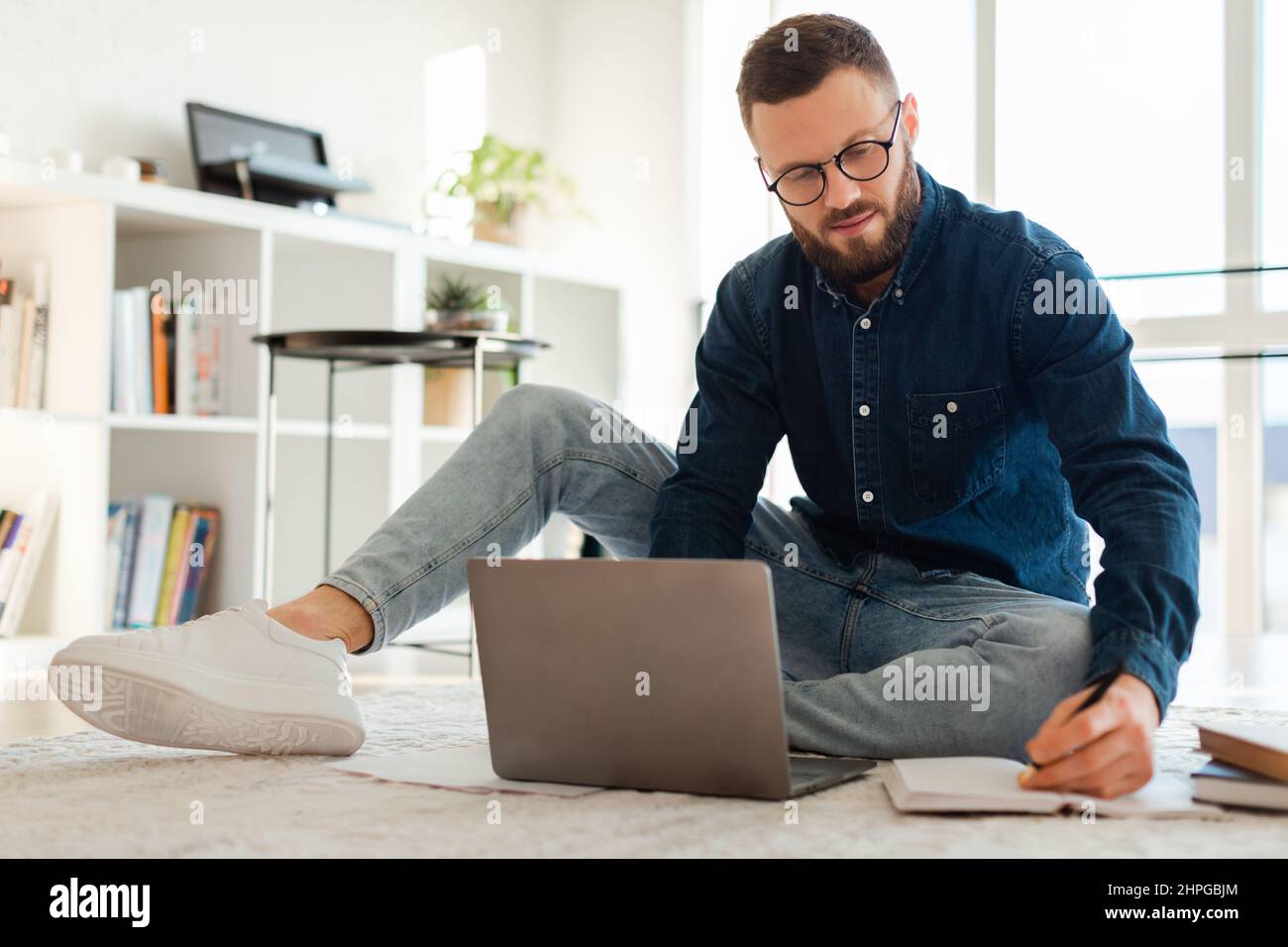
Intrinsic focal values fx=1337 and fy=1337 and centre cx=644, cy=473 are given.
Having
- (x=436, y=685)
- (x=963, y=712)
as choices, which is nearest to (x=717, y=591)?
(x=963, y=712)

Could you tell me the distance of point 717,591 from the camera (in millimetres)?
1002

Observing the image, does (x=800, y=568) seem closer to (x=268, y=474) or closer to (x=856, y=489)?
(x=856, y=489)

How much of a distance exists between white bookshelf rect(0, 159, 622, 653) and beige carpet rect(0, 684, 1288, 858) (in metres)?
1.50

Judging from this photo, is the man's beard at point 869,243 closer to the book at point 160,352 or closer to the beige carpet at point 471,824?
the beige carpet at point 471,824

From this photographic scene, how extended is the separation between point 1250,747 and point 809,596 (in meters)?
0.50

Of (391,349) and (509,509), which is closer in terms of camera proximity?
(509,509)

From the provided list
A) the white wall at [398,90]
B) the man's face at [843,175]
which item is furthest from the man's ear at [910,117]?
the white wall at [398,90]

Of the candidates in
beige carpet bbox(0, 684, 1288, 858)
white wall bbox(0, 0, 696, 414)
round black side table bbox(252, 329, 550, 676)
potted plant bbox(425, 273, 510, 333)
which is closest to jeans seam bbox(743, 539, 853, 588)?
beige carpet bbox(0, 684, 1288, 858)

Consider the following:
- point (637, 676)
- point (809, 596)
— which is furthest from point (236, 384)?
point (637, 676)

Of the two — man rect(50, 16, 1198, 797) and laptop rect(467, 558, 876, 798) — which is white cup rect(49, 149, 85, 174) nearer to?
man rect(50, 16, 1198, 797)

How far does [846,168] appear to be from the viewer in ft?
4.50

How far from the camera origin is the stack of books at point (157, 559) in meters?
2.79

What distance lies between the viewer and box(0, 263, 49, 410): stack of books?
103 inches

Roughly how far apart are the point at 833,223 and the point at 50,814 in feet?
3.00
